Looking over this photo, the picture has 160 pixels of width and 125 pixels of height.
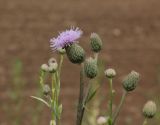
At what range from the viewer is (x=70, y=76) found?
8.88m

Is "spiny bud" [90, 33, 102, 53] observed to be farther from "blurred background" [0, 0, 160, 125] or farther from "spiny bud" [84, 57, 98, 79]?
"blurred background" [0, 0, 160, 125]

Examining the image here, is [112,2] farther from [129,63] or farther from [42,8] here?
[129,63]

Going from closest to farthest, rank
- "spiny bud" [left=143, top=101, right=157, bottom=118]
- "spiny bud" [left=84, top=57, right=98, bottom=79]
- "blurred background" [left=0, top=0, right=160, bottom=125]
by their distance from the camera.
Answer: "spiny bud" [left=84, top=57, right=98, bottom=79] → "spiny bud" [left=143, top=101, right=157, bottom=118] → "blurred background" [left=0, top=0, right=160, bottom=125]

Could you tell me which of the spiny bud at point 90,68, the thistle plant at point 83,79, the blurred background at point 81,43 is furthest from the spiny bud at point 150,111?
the blurred background at point 81,43

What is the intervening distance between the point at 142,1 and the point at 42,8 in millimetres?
2151

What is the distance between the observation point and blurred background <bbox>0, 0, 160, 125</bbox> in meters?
7.67

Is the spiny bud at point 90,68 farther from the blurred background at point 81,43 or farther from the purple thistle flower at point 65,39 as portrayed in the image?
the blurred background at point 81,43

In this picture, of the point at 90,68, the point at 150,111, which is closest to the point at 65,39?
the point at 90,68

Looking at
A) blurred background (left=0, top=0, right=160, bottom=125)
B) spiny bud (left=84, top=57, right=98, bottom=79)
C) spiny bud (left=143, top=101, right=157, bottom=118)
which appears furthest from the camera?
blurred background (left=0, top=0, right=160, bottom=125)

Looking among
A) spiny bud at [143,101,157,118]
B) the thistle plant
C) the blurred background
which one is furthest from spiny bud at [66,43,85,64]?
the blurred background

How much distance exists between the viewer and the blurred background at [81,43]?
302 inches

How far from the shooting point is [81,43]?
10.5 meters

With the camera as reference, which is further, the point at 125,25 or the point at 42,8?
the point at 42,8

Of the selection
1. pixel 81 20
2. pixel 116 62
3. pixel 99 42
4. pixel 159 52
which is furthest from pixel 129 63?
pixel 99 42
